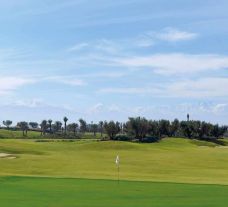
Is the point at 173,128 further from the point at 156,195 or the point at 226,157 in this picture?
the point at 156,195

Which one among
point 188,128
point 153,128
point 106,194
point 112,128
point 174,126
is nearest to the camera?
point 106,194

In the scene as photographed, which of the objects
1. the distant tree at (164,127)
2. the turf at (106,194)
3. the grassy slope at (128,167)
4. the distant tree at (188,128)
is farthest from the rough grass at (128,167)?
the distant tree at (188,128)

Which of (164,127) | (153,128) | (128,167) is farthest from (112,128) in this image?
(128,167)

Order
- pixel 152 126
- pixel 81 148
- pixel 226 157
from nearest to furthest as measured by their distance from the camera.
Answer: pixel 226 157 < pixel 81 148 < pixel 152 126

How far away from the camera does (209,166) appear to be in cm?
7012

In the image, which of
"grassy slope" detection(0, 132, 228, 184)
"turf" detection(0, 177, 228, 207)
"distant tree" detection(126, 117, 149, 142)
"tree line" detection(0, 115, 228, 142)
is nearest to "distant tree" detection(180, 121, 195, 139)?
"tree line" detection(0, 115, 228, 142)

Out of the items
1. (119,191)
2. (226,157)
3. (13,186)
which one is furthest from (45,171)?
(226,157)

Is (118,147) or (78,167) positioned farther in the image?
(118,147)

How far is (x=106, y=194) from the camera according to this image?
3322 centimetres

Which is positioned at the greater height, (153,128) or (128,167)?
(153,128)

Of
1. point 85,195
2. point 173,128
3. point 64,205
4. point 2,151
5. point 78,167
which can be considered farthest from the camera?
point 173,128

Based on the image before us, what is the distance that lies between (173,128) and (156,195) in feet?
438

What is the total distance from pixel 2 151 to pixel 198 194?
5050cm

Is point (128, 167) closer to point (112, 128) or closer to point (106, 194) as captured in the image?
point (106, 194)
